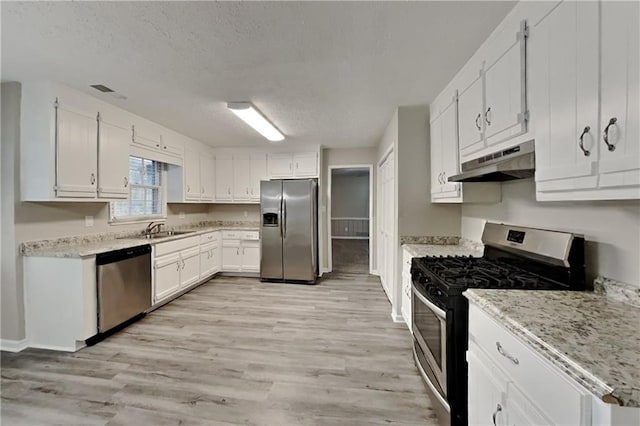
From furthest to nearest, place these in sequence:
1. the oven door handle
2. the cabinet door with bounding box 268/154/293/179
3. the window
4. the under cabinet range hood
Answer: the cabinet door with bounding box 268/154/293/179
the window
the oven door handle
the under cabinet range hood

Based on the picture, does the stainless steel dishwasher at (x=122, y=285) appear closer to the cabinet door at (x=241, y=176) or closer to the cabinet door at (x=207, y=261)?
the cabinet door at (x=207, y=261)

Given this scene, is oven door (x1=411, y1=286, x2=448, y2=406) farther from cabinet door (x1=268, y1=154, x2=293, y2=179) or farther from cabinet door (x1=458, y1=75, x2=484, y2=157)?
cabinet door (x1=268, y1=154, x2=293, y2=179)


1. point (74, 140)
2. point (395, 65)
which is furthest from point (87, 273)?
point (395, 65)

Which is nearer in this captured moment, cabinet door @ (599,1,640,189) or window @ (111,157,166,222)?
cabinet door @ (599,1,640,189)

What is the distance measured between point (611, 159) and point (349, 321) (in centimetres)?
278

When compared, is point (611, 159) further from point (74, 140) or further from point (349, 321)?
point (74, 140)

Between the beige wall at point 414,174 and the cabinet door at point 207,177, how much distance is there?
3588 millimetres

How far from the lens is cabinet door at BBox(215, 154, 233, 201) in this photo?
17.7 feet

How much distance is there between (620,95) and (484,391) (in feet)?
4.14

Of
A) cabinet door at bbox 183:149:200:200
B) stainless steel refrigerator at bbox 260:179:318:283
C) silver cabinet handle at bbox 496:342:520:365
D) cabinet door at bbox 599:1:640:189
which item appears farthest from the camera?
stainless steel refrigerator at bbox 260:179:318:283

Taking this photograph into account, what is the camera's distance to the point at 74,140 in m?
2.72

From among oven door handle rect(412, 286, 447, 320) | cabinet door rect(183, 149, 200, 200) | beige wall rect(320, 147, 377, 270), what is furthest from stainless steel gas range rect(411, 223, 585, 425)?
cabinet door rect(183, 149, 200, 200)

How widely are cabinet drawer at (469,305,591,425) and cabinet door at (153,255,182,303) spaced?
3.60m

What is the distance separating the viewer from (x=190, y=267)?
4.26 metres
